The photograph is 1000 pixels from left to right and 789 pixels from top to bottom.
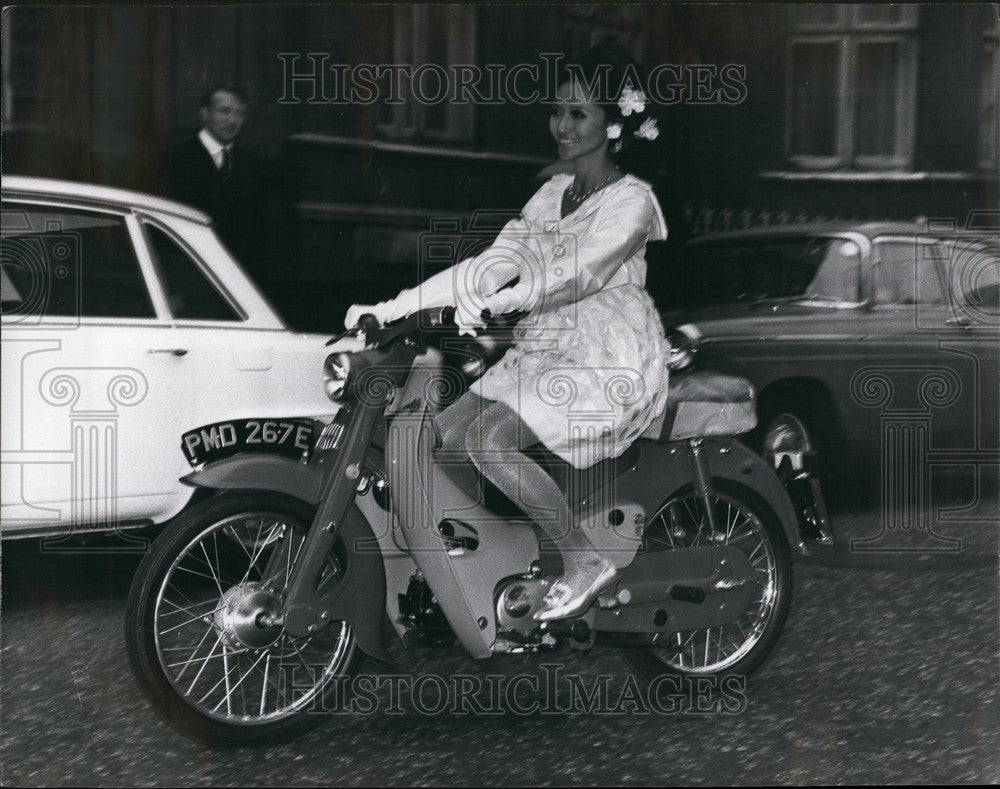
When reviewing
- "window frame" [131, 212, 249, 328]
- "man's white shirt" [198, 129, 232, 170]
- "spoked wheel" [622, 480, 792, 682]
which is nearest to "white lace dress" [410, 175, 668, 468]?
"spoked wheel" [622, 480, 792, 682]

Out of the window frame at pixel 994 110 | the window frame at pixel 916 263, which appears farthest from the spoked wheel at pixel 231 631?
the window frame at pixel 994 110

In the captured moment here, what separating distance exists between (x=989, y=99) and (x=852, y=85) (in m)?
0.42

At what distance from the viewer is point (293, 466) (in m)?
3.58

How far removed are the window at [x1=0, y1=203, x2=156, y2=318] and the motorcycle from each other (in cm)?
52

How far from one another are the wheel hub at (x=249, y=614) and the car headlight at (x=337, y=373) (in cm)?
57

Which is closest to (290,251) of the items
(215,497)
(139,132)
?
(139,132)

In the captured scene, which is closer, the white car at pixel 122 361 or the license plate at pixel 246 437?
the white car at pixel 122 361

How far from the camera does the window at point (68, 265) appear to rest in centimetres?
386

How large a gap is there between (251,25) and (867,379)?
2183 mm

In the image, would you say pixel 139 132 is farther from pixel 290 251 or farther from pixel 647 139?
pixel 647 139

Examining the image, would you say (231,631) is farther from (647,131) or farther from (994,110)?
(994,110)

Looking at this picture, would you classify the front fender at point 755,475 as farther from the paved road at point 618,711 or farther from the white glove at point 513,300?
the white glove at point 513,300

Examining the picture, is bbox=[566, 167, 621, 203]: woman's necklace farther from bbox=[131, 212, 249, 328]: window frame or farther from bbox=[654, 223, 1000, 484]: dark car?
bbox=[131, 212, 249, 328]: window frame

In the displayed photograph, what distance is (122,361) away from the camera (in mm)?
3932
